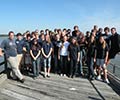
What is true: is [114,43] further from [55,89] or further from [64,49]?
[55,89]

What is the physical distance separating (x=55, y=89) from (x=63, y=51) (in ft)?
8.01

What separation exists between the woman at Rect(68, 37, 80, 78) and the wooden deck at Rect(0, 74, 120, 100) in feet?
1.70

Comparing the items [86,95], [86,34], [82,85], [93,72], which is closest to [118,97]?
[86,95]

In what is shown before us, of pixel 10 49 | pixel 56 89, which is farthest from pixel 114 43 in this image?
pixel 10 49

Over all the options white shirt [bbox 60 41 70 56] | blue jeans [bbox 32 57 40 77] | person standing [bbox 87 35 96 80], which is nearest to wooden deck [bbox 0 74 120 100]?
blue jeans [bbox 32 57 40 77]

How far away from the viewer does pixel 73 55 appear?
33.5 ft

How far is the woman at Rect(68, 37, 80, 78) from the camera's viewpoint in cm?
1016

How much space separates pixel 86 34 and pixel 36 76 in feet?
9.52

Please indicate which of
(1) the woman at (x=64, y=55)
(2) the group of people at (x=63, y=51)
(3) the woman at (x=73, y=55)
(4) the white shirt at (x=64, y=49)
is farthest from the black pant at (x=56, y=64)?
(3) the woman at (x=73, y=55)

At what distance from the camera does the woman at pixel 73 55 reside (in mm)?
10164

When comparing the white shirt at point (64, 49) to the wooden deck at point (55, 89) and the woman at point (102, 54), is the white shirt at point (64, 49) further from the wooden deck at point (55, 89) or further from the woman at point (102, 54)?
the woman at point (102, 54)

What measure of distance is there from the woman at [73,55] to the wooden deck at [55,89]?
20.4 inches

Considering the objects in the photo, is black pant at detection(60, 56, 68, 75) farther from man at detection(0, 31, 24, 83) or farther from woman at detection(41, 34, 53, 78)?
man at detection(0, 31, 24, 83)

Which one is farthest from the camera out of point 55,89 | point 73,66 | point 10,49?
point 73,66
